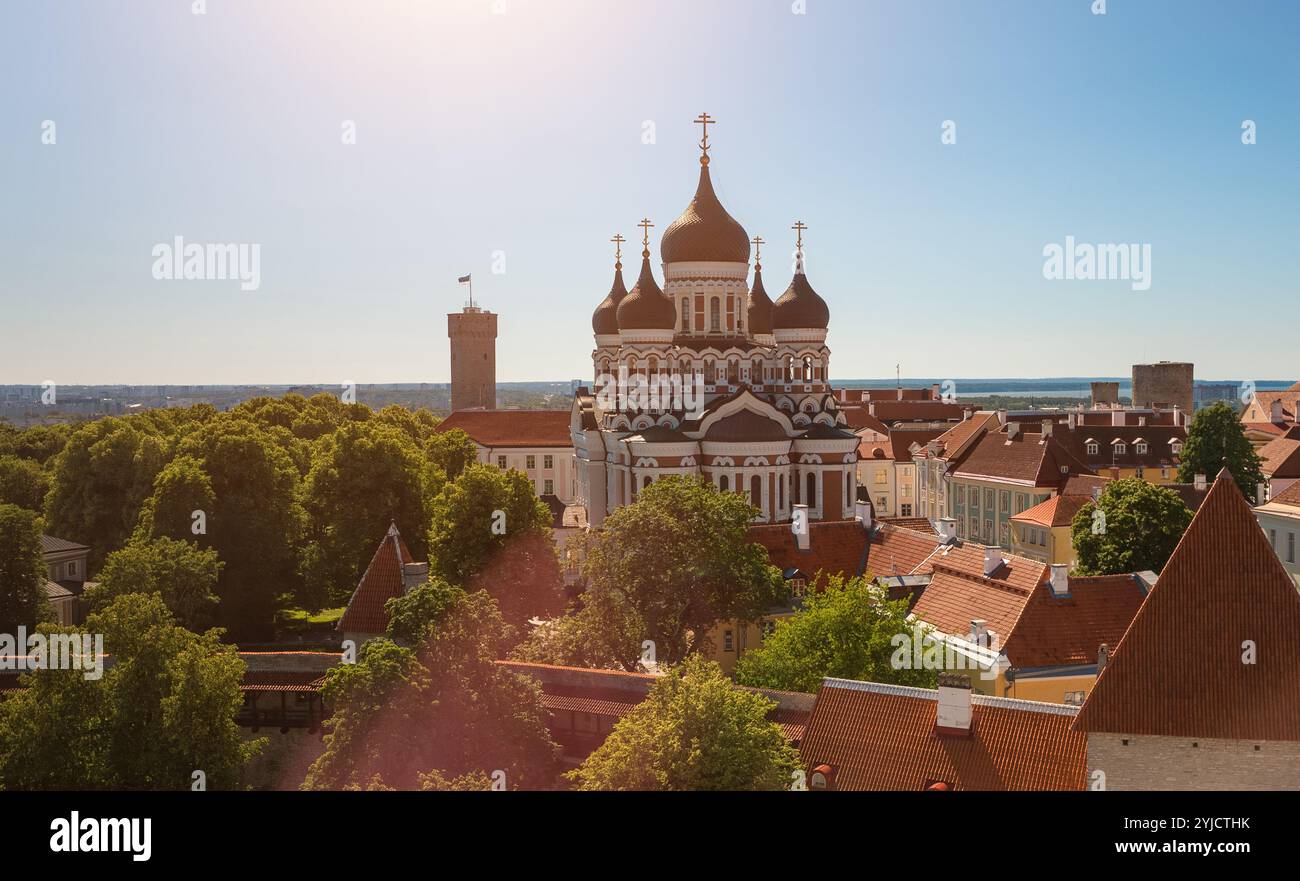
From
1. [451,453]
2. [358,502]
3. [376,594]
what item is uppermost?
[451,453]

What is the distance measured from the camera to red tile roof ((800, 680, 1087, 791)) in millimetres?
19245

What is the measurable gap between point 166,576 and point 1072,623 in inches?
999

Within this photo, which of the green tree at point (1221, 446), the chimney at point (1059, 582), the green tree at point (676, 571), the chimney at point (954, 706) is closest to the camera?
the chimney at point (954, 706)

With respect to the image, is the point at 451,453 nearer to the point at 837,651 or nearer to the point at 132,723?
the point at 132,723

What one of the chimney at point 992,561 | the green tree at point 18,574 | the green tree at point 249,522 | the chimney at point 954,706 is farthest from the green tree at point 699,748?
the green tree at point 18,574

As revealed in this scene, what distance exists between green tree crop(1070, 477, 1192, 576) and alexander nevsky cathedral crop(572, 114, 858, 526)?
1454cm

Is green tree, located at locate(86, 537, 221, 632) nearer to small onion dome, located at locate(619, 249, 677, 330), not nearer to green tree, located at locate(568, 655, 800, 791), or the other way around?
green tree, located at locate(568, 655, 800, 791)

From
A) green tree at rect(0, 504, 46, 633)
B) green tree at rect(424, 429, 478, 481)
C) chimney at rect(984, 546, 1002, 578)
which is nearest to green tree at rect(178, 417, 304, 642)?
green tree at rect(0, 504, 46, 633)

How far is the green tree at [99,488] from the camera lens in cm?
5028

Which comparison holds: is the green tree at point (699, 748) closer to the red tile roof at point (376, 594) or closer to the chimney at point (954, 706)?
the chimney at point (954, 706)

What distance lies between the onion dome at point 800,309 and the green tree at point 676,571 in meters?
28.1

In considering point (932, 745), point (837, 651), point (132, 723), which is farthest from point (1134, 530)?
point (132, 723)

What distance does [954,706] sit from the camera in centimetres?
2006

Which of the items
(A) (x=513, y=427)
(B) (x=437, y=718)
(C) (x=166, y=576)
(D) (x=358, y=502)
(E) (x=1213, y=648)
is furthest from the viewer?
(A) (x=513, y=427)
